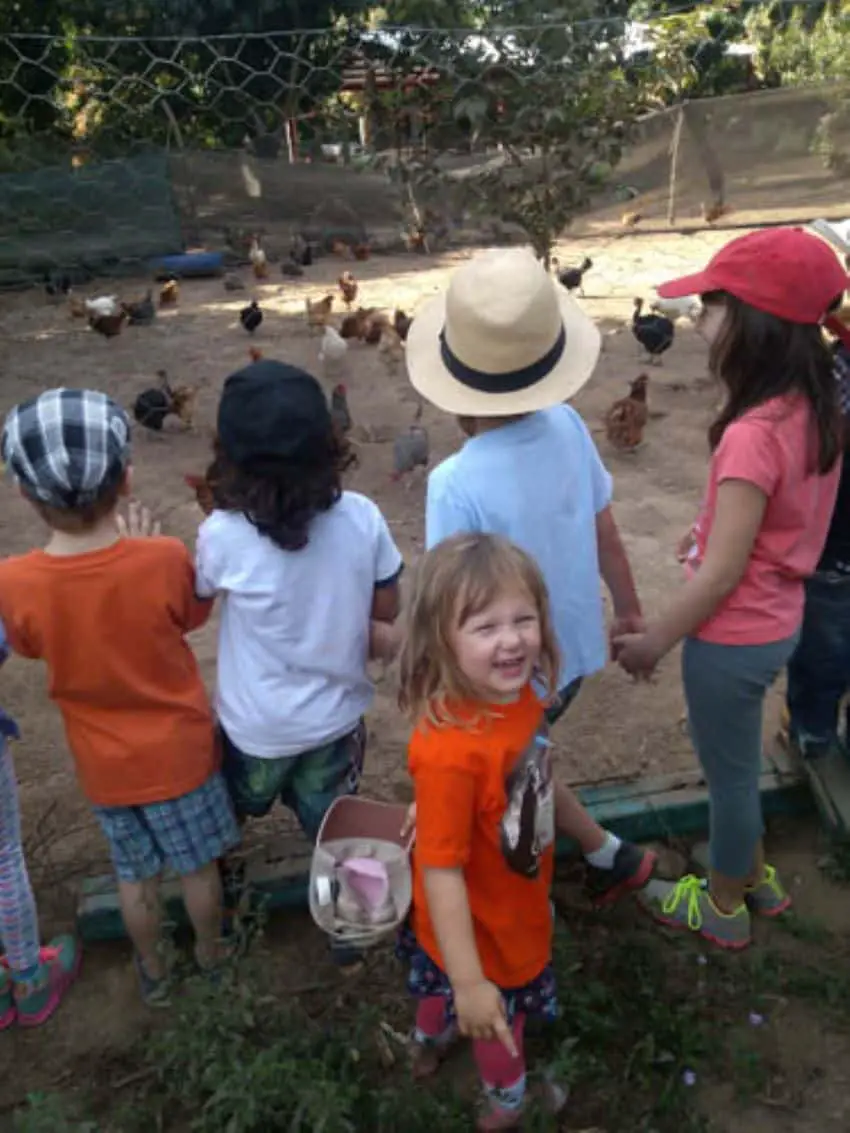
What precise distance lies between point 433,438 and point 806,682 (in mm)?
3775

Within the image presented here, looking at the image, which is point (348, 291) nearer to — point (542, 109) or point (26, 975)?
point (542, 109)

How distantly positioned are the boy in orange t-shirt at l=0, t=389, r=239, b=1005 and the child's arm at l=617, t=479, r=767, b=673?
0.89m

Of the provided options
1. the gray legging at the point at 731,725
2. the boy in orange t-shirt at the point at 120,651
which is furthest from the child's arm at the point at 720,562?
the boy in orange t-shirt at the point at 120,651

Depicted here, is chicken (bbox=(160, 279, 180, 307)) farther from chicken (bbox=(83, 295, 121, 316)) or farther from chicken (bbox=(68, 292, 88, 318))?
chicken (bbox=(83, 295, 121, 316))

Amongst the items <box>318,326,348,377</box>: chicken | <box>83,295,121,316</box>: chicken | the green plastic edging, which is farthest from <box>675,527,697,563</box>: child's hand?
<box>83,295,121,316</box>: chicken

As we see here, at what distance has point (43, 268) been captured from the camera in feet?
35.7

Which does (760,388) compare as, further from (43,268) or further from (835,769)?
(43,268)

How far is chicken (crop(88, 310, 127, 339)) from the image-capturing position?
8.08 meters

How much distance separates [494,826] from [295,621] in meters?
0.57

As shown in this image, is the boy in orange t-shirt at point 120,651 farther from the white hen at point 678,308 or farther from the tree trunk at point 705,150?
the tree trunk at point 705,150

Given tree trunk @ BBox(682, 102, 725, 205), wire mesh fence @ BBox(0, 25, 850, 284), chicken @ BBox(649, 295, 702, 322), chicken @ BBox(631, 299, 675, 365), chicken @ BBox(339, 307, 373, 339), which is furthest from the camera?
tree trunk @ BBox(682, 102, 725, 205)

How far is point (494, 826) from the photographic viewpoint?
159 centimetres

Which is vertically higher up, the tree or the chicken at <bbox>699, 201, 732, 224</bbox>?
the tree

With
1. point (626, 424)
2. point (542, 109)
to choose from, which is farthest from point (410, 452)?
point (542, 109)
